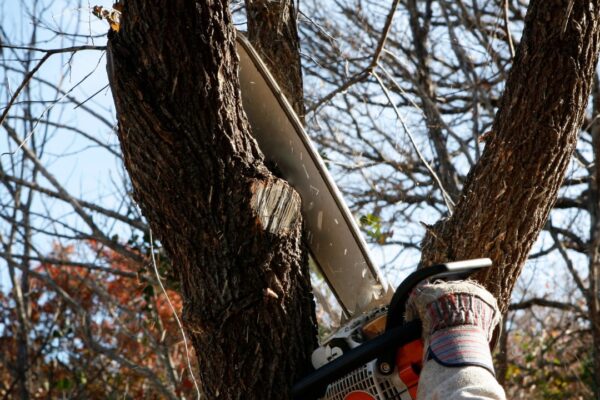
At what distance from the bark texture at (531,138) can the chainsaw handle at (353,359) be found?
48 centimetres

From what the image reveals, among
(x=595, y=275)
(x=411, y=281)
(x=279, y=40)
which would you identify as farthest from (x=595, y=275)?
(x=411, y=281)

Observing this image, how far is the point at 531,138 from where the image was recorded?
2.34 meters

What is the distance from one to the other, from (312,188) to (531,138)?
74 cm

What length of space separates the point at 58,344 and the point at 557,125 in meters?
8.73

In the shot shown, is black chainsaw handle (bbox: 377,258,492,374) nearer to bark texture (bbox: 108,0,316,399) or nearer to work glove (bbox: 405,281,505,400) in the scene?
work glove (bbox: 405,281,505,400)

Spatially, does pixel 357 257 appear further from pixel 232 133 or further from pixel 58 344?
pixel 58 344

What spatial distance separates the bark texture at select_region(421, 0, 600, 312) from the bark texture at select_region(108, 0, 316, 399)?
2.08 feet

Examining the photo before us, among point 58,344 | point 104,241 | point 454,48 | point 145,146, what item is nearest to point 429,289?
point 145,146

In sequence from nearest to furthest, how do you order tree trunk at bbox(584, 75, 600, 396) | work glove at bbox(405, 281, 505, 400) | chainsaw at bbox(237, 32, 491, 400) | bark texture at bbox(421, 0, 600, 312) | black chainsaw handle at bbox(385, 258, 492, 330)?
work glove at bbox(405, 281, 505, 400) → black chainsaw handle at bbox(385, 258, 492, 330) → bark texture at bbox(421, 0, 600, 312) → chainsaw at bbox(237, 32, 491, 400) → tree trunk at bbox(584, 75, 600, 396)

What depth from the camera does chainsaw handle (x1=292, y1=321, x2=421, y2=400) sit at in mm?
2016

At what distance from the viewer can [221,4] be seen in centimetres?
213

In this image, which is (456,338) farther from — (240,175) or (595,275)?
(595,275)

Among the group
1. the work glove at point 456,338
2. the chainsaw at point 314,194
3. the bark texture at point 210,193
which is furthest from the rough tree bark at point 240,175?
the work glove at point 456,338

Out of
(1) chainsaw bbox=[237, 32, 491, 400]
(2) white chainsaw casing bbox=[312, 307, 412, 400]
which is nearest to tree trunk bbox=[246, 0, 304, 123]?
(1) chainsaw bbox=[237, 32, 491, 400]
